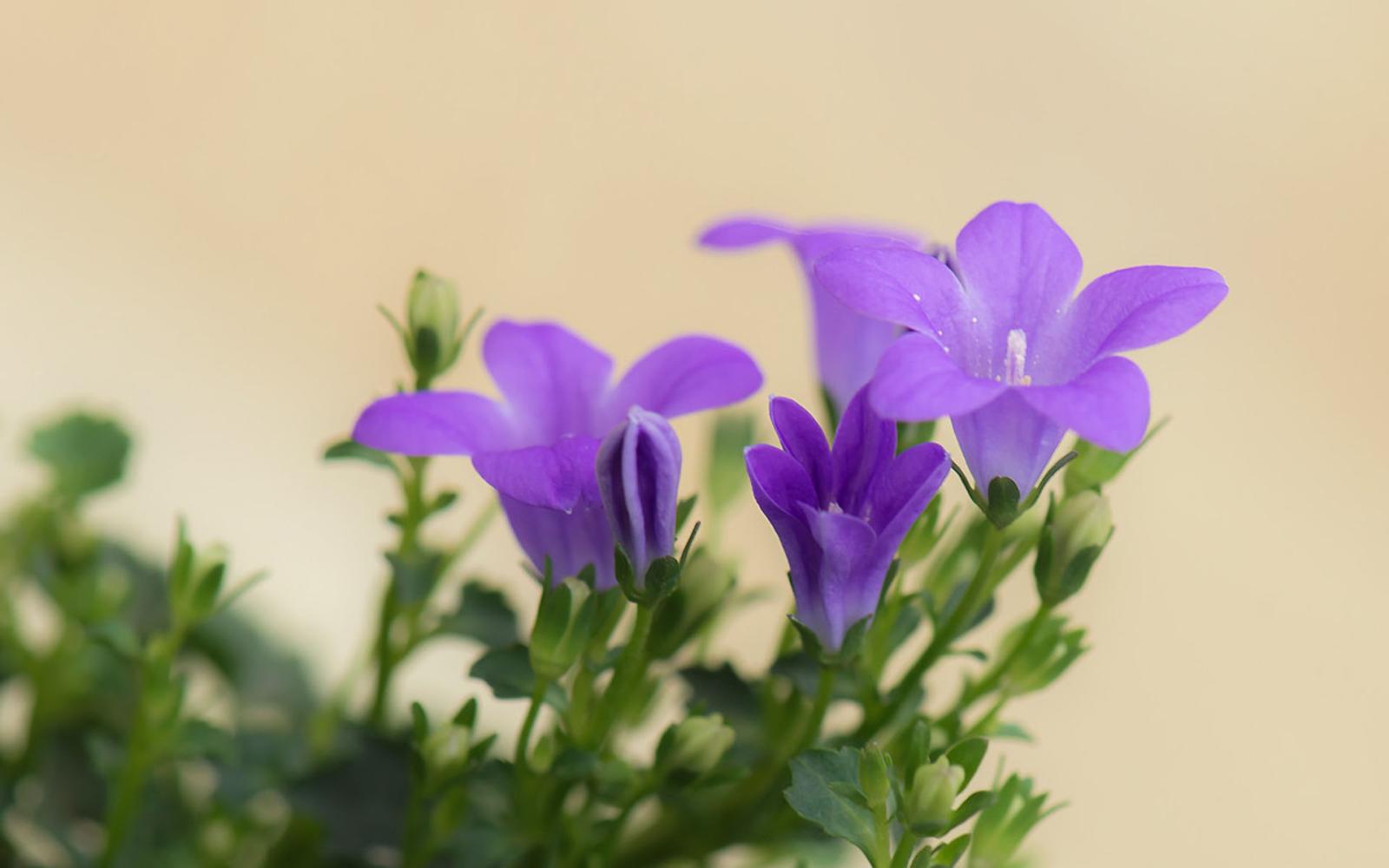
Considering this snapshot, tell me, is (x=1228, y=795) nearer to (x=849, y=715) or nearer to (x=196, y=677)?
(x=849, y=715)

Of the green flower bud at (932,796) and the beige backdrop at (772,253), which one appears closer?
the green flower bud at (932,796)

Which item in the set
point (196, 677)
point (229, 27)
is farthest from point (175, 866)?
point (229, 27)

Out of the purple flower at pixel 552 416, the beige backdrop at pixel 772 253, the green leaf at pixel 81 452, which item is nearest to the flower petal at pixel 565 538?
the purple flower at pixel 552 416

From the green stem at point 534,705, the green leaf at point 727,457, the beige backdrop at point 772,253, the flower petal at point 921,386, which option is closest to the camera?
the flower petal at point 921,386

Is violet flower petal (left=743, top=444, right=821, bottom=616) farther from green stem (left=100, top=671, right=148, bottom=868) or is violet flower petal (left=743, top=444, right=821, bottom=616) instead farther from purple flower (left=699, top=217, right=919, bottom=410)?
green stem (left=100, top=671, right=148, bottom=868)

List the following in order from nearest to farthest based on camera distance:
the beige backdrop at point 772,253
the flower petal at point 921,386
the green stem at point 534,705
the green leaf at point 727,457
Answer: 1. the flower petal at point 921,386
2. the green stem at point 534,705
3. the green leaf at point 727,457
4. the beige backdrop at point 772,253

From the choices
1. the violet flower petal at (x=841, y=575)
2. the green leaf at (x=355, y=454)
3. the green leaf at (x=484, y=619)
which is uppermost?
the violet flower petal at (x=841, y=575)

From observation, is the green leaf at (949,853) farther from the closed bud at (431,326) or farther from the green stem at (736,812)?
the closed bud at (431,326)

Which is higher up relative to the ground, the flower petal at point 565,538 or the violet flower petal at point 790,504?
the violet flower petal at point 790,504
